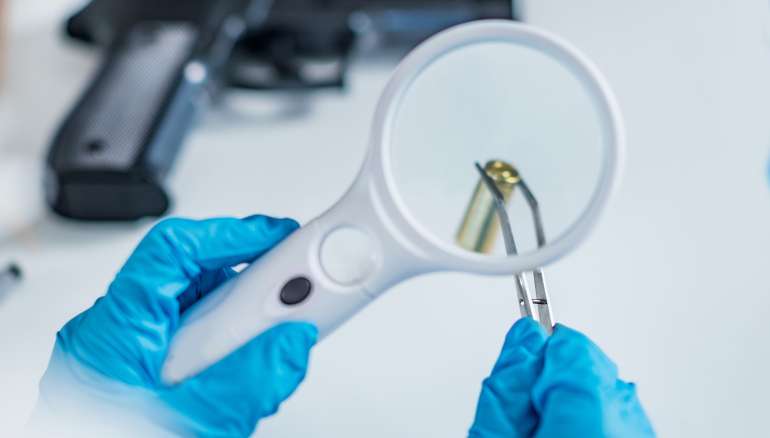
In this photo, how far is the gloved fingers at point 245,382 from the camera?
58cm

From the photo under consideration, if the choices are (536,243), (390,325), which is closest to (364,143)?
(390,325)

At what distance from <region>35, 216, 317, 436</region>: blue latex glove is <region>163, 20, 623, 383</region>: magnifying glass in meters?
0.02

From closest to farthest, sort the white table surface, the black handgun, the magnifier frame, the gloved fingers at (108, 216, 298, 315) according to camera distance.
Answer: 1. the magnifier frame
2. the gloved fingers at (108, 216, 298, 315)
3. the white table surface
4. the black handgun

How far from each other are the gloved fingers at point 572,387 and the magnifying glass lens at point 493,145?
0.31 feet

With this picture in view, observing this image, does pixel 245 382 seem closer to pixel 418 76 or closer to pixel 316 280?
pixel 316 280

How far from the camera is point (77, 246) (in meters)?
0.98

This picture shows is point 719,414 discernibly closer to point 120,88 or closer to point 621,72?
point 621,72

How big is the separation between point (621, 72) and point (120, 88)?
71 cm

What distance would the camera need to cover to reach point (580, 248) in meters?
0.86

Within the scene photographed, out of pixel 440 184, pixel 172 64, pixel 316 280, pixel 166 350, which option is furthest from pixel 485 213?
pixel 172 64

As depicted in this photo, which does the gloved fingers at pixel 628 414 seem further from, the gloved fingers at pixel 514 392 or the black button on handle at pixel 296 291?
the black button on handle at pixel 296 291

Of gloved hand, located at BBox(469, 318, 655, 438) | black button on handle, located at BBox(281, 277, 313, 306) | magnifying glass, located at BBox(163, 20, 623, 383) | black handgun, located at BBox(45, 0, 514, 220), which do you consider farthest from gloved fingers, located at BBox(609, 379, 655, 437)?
black handgun, located at BBox(45, 0, 514, 220)

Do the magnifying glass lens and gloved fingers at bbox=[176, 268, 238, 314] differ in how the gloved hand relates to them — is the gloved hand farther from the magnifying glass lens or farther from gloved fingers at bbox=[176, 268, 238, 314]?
gloved fingers at bbox=[176, 268, 238, 314]

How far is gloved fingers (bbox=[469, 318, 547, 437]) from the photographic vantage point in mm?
604
